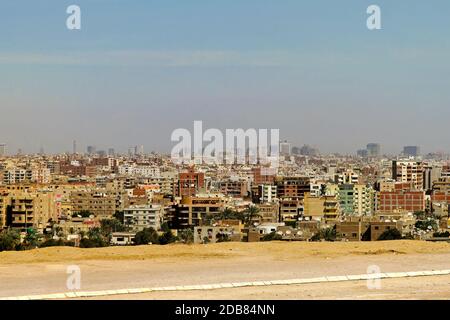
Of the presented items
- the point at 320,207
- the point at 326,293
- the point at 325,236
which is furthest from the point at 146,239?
the point at 320,207

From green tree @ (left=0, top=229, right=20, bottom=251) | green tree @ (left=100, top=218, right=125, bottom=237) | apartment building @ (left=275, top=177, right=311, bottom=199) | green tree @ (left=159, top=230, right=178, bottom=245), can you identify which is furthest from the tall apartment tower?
green tree @ (left=0, top=229, right=20, bottom=251)

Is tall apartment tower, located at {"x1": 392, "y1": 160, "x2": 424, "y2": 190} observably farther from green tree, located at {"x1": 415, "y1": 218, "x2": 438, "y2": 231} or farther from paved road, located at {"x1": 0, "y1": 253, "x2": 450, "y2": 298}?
paved road, located at {"x1": 0, "y1": 253, "x2": 450, "y2": 298}

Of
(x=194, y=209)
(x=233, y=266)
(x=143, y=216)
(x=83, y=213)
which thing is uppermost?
(x=233, y=266)

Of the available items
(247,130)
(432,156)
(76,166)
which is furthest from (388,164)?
(247,130)

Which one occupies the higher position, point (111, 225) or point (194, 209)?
point (194, 209)

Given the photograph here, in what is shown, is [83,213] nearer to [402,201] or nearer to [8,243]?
[402,201]

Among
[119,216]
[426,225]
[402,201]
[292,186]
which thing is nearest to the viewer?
[426,225]

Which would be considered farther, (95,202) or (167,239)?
(95,202)
